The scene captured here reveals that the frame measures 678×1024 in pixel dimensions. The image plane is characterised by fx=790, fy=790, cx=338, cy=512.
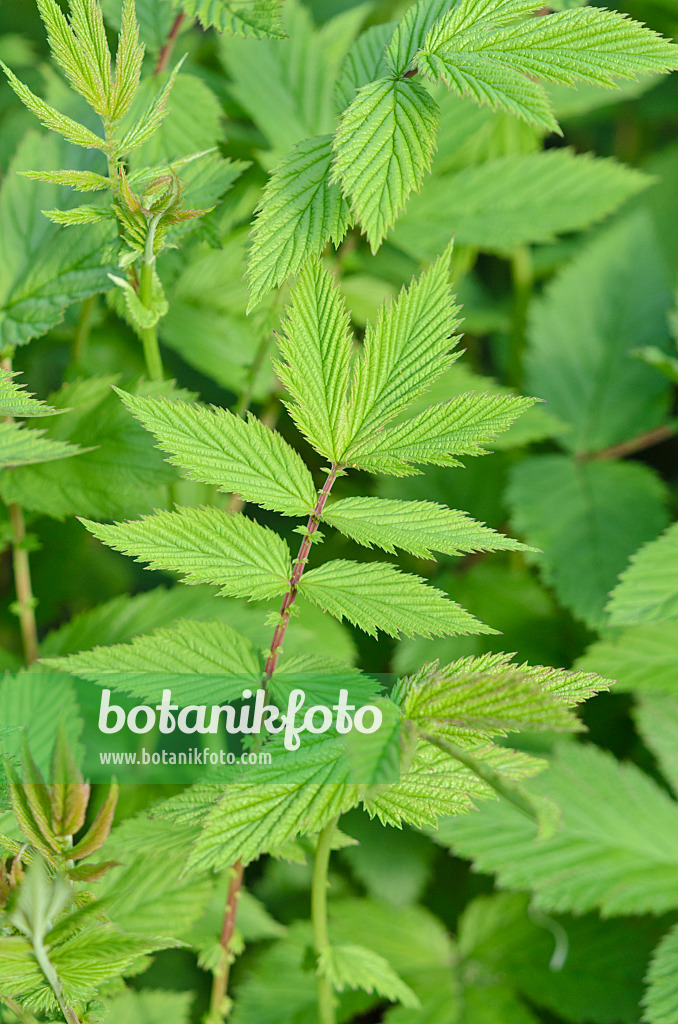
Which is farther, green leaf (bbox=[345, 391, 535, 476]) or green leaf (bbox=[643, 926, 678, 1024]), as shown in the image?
green leaf (bbox=[643, 926, 678, 1024])

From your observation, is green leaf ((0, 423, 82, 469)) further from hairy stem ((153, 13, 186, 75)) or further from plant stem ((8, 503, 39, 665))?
hairy stem ((153, 13, 186, 75))

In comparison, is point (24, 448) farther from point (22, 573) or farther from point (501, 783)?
point (501, 783)

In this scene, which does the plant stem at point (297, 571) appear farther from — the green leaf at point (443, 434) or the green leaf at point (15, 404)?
the green leaf at point (15, 404)

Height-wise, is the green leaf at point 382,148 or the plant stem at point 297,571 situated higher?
the green leaf at point 382,148

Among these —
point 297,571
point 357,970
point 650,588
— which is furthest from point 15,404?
point 650,588

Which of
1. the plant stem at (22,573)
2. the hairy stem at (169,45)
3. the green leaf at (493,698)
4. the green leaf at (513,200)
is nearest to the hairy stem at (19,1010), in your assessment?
the green leaf at (493,698)

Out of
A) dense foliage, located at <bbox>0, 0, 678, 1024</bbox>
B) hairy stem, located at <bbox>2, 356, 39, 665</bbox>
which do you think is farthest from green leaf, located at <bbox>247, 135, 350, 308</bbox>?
hairy stem, located at <bbox>2, 356, 39, 665</bbox>

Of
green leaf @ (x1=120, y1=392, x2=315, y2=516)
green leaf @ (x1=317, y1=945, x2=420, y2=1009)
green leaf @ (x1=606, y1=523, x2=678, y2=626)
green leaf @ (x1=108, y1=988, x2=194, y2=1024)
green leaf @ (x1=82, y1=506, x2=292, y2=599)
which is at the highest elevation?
green leaf @ (x1=120, y1=392, x2=315, y2=516)
